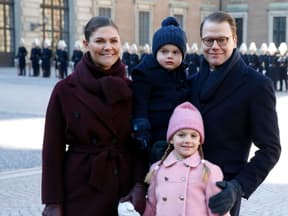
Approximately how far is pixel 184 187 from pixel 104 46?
864 millimetres

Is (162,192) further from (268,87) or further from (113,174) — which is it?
(268,87)

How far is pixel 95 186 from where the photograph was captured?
9.87ft

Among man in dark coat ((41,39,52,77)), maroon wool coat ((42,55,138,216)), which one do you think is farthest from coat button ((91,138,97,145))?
man in dark coat ((41,39,52,77))

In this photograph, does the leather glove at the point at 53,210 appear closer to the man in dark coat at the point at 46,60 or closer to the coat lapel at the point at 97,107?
the coat lapel at the point at 97,107

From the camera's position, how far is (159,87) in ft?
10.1

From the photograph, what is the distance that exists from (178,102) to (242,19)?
44388 mm

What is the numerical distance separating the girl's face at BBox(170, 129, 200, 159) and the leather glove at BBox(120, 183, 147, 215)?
12.6 inches

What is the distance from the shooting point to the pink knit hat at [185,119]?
278cm

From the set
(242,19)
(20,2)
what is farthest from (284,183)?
(242,19)

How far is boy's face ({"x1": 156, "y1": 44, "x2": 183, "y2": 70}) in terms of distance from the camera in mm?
3094

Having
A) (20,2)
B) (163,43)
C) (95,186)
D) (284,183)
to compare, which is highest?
(20,2)

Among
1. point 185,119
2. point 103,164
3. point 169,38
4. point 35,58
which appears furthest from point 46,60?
point 185,119

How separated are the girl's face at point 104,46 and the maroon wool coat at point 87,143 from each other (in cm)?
6

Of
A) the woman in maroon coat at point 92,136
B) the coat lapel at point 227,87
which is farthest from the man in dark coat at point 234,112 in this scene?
the woman in maroon coat at point 92,136
